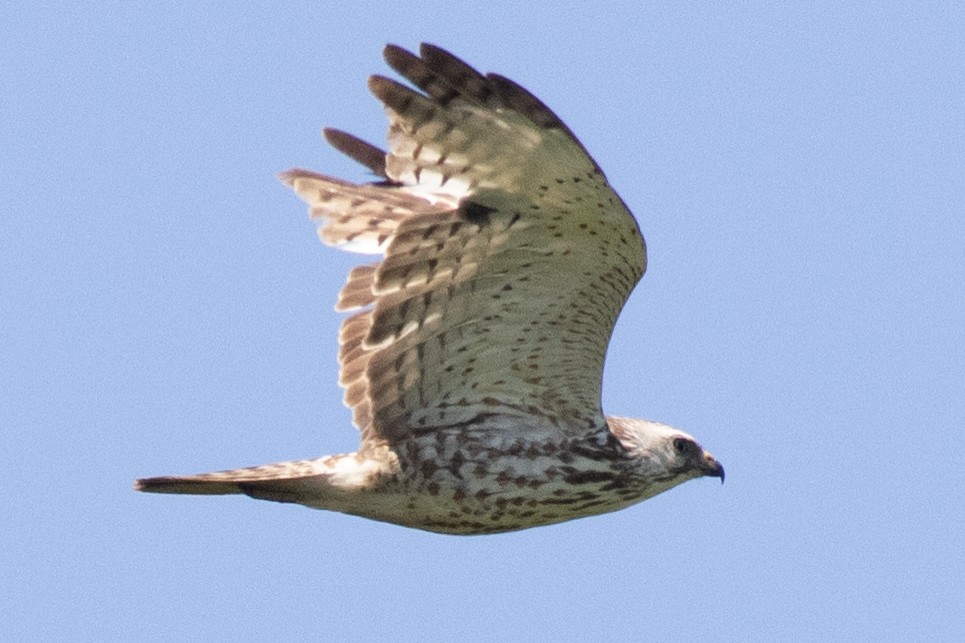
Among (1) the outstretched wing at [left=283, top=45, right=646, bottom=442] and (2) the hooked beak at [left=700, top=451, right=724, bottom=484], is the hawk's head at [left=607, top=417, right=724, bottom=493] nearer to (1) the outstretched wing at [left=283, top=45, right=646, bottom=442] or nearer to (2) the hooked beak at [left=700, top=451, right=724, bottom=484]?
(2) the hooked beak at [left=700, top=451, right=724, bottom=484]

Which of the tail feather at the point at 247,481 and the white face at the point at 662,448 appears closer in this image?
the tail feather at the point at 247,481

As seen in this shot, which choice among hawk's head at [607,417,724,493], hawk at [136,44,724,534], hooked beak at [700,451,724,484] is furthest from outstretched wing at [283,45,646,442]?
hooked beak at [700,451,724,484]

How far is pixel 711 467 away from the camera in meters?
9.81

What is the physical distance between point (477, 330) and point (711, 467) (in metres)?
1.63

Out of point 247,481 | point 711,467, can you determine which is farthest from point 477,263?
point 711,467

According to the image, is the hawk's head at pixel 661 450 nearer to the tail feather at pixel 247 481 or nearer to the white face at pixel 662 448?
the white face at pixel 662 448

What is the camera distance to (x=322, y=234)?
9883 mm

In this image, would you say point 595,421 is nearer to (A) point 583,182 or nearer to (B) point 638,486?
(B) point 638,486

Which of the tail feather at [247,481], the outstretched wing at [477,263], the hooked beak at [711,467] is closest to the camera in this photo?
the outstretched wing at [477,263]

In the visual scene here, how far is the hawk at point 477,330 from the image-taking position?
8.28 meters

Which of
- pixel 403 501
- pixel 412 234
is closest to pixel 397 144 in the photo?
pixel 412 234

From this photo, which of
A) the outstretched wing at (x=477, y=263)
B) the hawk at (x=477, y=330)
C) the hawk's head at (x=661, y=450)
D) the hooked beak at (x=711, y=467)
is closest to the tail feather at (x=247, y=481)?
the hawk at (x=477, y=330)

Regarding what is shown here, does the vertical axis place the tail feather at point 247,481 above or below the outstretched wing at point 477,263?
below

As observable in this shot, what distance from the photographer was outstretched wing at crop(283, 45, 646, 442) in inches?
323
